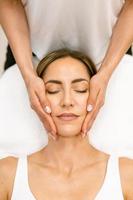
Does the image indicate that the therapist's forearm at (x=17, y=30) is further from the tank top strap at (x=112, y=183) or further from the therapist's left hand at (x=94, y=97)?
the tank top strap at (x=112, y=183)

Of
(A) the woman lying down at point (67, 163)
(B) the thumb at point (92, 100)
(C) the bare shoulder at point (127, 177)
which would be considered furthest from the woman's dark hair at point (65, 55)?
(C) the bare shoulder at point (127, 177)

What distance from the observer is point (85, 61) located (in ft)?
5.66

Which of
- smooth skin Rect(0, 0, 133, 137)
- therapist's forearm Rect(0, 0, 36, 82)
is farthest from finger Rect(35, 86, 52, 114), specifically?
therapist's forearm Rect(0, 0, 36, 82)

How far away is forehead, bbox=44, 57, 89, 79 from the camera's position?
1653 millimetres

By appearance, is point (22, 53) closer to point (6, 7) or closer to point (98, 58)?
point (6, 7)

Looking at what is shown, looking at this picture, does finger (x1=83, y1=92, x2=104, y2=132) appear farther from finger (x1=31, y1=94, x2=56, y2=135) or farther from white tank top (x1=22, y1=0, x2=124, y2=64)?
white tank top (x1=22, y1=0, x2=124, y2=64)

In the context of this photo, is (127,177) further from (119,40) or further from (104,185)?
(119,40)

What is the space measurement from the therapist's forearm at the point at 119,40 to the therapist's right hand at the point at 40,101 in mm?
221

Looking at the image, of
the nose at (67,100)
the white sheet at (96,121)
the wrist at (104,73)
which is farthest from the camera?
the white sheet at (96,121)

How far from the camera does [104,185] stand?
1686mm

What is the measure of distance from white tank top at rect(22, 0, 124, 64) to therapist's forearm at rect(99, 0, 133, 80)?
48mm

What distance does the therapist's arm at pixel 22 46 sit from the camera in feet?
5.39

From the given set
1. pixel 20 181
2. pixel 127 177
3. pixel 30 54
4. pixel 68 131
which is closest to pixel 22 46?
pixel 30 54

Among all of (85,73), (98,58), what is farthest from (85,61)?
(98,58)
